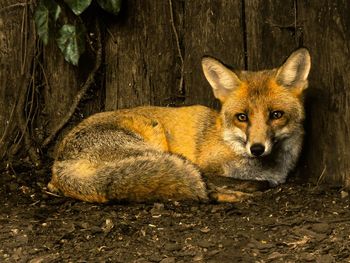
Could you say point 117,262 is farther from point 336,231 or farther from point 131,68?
point 131,68

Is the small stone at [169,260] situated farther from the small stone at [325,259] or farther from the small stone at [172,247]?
the small stone at [325,259]

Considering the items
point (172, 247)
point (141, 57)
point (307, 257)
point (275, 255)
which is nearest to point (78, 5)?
point (141, 57)

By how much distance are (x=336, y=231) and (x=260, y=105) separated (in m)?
1.16

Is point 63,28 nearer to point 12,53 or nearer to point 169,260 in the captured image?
point 12,53

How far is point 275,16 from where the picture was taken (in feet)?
16.7

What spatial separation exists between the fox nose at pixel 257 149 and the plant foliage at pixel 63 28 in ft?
5.16

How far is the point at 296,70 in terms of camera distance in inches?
190

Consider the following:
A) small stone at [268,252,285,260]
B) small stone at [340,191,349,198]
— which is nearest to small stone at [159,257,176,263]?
small stone at [268,252,285,260]

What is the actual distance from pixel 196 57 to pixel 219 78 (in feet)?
1.48

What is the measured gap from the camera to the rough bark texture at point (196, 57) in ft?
15.8

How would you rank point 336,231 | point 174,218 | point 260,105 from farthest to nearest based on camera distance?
point 260,105 < point 174,218 < point 336,231

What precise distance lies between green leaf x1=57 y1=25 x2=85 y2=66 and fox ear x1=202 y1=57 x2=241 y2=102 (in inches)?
40.8

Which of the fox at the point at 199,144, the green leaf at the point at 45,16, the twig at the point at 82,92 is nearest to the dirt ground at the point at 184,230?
the fox at the point at 199,144

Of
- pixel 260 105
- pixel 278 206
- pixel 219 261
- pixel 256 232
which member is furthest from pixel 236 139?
pixel 219 261
